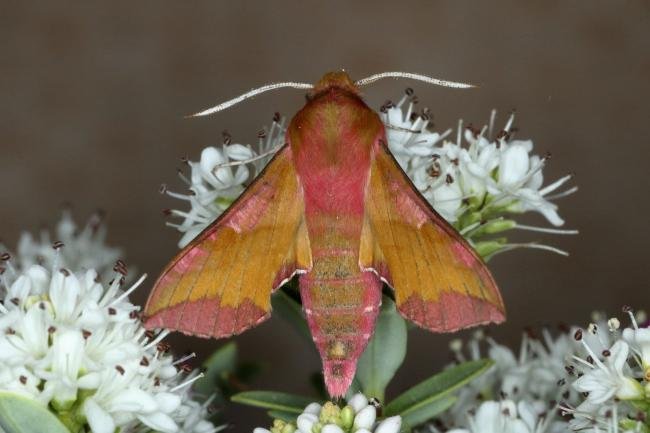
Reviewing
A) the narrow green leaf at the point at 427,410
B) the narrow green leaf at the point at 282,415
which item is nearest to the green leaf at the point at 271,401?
the narrow green leaf at the point at 282,415

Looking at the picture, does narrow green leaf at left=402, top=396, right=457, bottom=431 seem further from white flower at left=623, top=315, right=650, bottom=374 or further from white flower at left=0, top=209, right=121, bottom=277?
white flower at left=0, top=209, right=121, bottom=277

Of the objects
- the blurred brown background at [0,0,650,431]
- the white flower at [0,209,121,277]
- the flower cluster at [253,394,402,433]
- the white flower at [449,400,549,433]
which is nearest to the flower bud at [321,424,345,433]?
the flower cluster at [253,394,402,433]

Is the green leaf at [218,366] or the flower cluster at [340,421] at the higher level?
the flower cluster at [340,421]

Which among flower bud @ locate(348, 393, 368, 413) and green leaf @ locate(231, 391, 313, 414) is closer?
flower bud @ locate(348, 393, 368, 413)

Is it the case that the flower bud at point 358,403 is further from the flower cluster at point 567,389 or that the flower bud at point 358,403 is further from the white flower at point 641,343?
the white flower at point 641,343

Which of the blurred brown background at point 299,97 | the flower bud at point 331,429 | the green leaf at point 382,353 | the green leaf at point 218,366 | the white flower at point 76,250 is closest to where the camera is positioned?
the flower bud at point 331,429

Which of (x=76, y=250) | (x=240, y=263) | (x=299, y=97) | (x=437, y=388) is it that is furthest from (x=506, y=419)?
(x=299, y=97)
